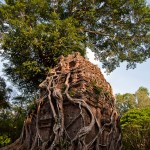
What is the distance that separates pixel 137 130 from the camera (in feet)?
43.4

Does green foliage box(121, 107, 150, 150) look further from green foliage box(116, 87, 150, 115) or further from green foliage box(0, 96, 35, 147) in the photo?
green foliage box(116, 87, 150, 115)

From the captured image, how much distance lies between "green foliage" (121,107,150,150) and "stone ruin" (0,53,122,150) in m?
6.90

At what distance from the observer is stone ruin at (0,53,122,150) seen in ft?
17.2

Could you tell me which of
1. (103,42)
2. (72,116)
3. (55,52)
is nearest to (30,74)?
(55,52)

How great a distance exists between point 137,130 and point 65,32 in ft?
21.5

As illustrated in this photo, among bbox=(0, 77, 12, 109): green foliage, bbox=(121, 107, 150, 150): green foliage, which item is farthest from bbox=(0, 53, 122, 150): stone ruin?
bbox=(121, 107, 150, 150): green foliage

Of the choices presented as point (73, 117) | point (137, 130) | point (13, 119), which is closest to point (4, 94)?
point (13, 119)

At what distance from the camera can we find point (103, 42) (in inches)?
492

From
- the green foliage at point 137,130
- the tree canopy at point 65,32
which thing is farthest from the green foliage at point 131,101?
the tree canopy at point 65,32

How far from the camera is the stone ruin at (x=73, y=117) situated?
17.2 ft

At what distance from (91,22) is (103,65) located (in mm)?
2338

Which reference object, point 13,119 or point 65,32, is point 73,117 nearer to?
point 65,32

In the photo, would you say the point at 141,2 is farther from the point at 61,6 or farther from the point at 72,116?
the point at 72,116

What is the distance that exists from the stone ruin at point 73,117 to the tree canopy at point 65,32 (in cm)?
324
